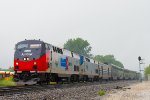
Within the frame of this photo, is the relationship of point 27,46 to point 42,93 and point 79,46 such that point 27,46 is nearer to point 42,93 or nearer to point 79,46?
point 42,93

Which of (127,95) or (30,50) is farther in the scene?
(30,50)

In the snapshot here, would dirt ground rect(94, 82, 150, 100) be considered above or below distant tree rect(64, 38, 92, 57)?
below

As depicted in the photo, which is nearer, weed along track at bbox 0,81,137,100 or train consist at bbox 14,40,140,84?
weed along track at bbox 0,81,137,100

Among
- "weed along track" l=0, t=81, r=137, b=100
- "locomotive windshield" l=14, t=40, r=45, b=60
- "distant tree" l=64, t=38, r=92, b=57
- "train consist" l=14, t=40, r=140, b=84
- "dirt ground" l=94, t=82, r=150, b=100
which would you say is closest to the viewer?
"weed along track" l=0, t=81, r=137, b=100

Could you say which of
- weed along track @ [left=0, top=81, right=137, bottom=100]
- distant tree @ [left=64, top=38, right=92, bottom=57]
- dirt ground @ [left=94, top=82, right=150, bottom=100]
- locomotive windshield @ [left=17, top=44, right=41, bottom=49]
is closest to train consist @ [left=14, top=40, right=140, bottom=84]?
locomotive windshield @ [left=17, top=44, right=41, bottom=49]

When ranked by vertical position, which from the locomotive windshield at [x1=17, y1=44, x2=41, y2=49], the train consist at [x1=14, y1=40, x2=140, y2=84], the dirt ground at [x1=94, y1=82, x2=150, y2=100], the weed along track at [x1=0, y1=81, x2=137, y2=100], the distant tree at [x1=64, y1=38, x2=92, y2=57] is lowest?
the dirt ground at [x1=94, y1=82, x2=150, y2=100]

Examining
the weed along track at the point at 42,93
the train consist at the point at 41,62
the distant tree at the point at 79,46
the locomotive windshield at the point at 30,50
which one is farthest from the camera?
the distant tree at the point at 79,46

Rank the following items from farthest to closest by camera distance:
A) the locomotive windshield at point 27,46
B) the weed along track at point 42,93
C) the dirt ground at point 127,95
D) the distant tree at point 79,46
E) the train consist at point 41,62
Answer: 1. the distant tree at point 79,46
2. the locomotive windshield at point 27,46
3. the train consist at point 41,62
4. the dirt ground at point 127,95
5. the weed along track at point 42,93

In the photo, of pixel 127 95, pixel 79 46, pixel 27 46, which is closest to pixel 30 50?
pixel 27 46

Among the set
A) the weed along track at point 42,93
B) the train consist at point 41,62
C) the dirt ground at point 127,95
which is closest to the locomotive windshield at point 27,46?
the train consist at point 41,62

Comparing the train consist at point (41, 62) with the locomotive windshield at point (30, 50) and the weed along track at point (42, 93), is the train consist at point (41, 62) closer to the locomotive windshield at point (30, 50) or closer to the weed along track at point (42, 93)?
the locomotive windshield at point (30, 50)

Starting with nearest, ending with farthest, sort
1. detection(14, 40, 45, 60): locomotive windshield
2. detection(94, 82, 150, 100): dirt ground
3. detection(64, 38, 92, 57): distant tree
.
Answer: detection(94, 82, 150, 100): dirt ground, detection(14, 40, 45, 60): locomotive windshield, detection(64, 38, 92, 57): distant tree

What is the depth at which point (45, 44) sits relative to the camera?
87.1ft

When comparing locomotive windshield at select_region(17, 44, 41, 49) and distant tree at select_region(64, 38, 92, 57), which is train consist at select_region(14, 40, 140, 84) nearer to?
locomotive windshield at select_region(17, 44, 41, 49)
